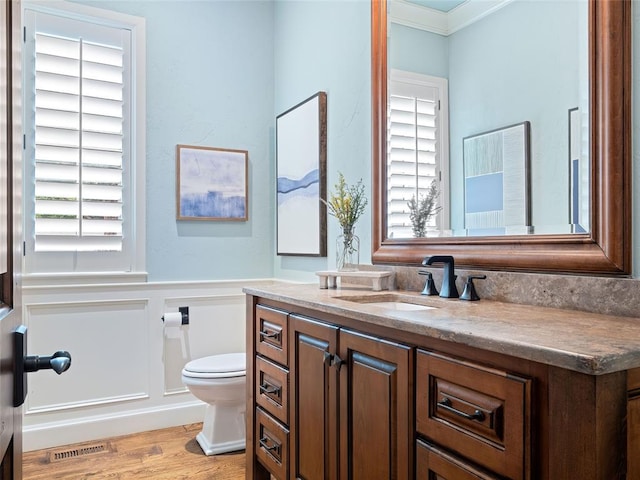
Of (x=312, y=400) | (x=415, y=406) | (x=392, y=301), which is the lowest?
(x=312, y=400)

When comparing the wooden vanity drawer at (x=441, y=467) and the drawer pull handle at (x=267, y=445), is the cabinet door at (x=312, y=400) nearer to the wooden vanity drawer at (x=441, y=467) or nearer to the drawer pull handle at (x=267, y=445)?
the drawer pull handle at (x=267, y=445)

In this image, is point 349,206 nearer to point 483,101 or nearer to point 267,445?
point 483,101

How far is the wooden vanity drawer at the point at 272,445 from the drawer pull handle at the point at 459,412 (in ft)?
2.94

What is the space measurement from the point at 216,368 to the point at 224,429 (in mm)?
380

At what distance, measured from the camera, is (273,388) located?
6.47ft

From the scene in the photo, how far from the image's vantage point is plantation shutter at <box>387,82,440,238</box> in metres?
1.98

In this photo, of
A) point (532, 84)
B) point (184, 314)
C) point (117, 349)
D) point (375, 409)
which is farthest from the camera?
point (184, 314)

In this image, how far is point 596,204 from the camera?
53.3 inches

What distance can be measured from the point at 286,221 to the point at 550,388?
7.52ft

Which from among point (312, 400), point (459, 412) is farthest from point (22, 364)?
point (312, 400)

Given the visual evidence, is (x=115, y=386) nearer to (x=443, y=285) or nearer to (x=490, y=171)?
(x=443, y=285)

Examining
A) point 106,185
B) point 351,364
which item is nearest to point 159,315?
point 106,185

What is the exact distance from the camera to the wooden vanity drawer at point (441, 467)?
1059 millimetres

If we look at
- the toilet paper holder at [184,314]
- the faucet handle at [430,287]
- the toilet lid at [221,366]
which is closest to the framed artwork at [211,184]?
the toilet paper holder at [184,314]
